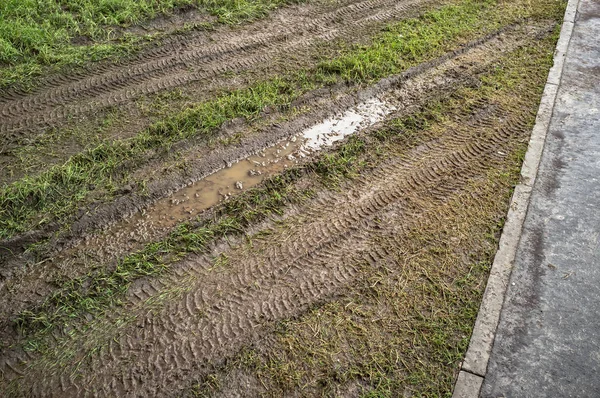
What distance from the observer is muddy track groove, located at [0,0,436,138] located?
5914 mm

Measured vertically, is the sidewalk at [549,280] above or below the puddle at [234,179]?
below

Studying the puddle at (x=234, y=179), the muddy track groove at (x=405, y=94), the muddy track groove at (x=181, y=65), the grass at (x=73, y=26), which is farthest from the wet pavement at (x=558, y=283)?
the grass at (x=73, y=26)

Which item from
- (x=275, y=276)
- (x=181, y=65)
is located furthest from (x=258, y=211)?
(x=181, y=65)

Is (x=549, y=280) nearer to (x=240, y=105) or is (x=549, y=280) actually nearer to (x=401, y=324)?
(x=401, y=324)

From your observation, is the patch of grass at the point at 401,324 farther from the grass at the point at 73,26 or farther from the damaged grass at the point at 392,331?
the grass at the point at 73,26

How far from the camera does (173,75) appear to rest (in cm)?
661

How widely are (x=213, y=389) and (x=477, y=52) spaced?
6.23m

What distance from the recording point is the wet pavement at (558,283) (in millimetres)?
3875

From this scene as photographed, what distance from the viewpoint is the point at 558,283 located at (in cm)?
454

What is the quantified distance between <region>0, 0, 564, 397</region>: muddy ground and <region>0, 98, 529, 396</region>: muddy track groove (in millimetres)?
17

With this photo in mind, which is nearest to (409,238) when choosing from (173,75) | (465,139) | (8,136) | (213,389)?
(465,139)

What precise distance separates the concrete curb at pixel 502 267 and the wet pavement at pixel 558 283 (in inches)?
2.6

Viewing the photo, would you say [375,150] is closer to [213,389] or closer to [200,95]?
[200,95]

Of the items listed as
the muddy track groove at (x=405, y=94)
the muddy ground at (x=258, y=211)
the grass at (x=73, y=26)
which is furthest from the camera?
Result: the grass at (x=73, y=26)
